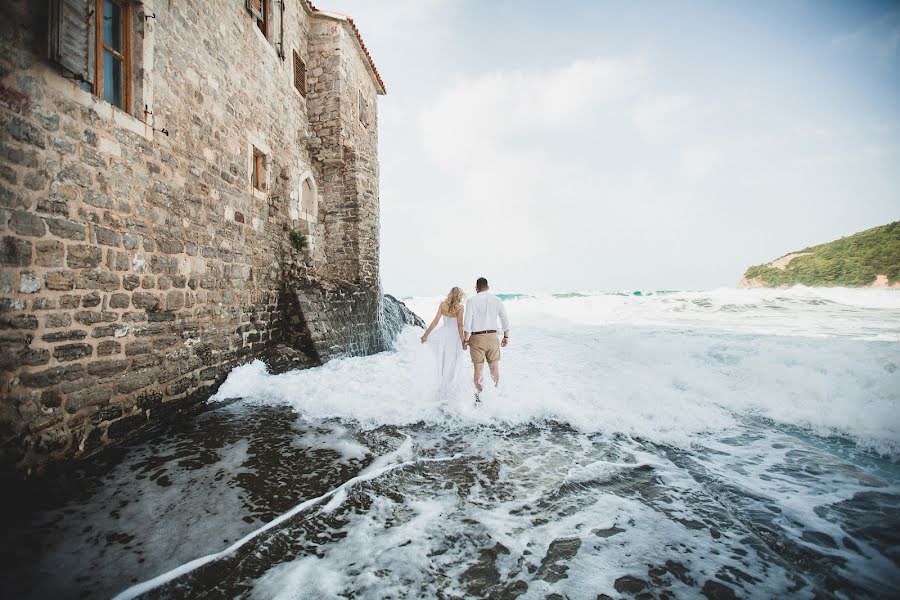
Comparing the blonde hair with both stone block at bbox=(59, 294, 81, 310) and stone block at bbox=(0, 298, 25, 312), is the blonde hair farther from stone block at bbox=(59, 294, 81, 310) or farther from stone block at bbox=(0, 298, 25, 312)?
stone block at bbox=(0, 298, 25, 312)

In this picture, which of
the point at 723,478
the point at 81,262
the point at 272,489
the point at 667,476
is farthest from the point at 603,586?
the point at 81,262

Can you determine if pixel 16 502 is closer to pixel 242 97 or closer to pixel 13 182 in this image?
pixel 13 182

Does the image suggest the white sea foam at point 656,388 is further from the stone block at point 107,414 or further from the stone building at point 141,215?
the stone block at point 107,414

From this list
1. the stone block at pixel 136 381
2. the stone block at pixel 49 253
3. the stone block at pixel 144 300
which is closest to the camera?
the stone block at pixel 49 253

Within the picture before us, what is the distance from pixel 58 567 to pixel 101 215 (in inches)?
131

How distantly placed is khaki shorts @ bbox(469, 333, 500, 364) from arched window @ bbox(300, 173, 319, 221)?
6.22m

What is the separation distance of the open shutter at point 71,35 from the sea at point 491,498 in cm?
384

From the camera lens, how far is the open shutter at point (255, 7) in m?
6.75

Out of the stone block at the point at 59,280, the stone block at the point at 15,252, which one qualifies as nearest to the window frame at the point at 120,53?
the stone block at the point at 15,252

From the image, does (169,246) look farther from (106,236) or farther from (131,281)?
(106,236)

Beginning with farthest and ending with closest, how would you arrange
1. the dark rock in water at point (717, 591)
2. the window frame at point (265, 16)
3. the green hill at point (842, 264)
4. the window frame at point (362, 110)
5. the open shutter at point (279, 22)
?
the green hill at point (842, 264) < the window frame at point (362, 110) < the open shutter at point (279, 22) < the window frame at point (265, 16) < the dark rock in water at point (717, 591)

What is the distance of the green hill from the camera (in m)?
22.6

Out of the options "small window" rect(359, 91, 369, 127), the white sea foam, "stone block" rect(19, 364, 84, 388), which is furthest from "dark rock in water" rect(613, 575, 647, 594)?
"small window" rect(359, 91, 369, 127)

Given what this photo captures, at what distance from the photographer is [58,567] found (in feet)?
6.63
